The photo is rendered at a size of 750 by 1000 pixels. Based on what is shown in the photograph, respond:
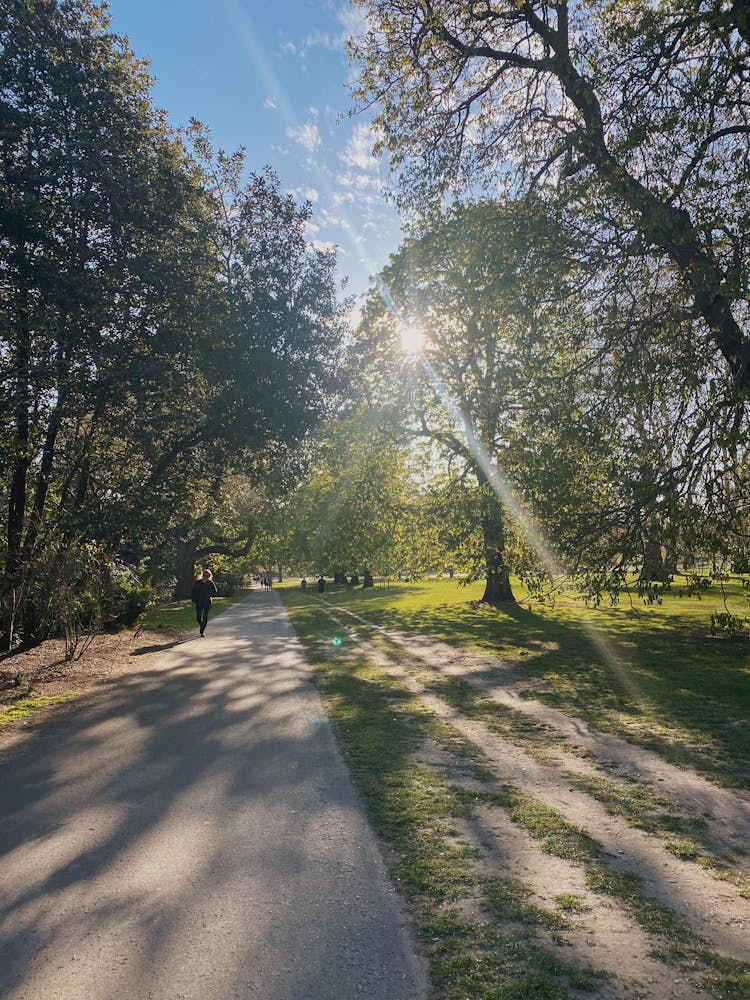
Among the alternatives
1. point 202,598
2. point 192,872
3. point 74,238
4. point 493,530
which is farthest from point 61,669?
point 493,530

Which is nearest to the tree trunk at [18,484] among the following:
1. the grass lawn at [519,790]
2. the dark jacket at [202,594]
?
the dark jacket at [202,594]

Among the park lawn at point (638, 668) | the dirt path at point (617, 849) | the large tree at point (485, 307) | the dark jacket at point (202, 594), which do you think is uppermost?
the large tree at point (485, 307)

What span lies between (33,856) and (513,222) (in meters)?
10.0

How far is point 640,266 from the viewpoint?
30.1 ft

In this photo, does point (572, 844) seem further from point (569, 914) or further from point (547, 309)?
point (547, 309)

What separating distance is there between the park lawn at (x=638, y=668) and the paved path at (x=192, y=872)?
3.59m

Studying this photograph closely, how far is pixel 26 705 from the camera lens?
853 centimetres

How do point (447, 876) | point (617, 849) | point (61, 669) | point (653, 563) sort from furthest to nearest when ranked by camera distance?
point (61, 669) < point (653, 563) < point (617, 849) < point (447, 876)

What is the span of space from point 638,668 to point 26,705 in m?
10.2

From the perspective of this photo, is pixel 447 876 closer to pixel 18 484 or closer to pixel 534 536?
pixel 534 536

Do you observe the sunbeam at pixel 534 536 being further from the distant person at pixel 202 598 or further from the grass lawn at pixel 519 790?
the distant person at pixel 202 598

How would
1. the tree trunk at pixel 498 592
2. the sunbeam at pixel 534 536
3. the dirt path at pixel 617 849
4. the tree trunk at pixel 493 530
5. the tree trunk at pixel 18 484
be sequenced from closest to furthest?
the dirt path at pixel 617 849, the tree trunk at pixel 18 484, the sunbeam at pixel 534 536, the tree trunk at pixel 493 530, the tree trunk at pixel 498 592

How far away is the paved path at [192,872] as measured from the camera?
9.11ft

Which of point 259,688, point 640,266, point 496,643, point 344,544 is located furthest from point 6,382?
point 344,544
